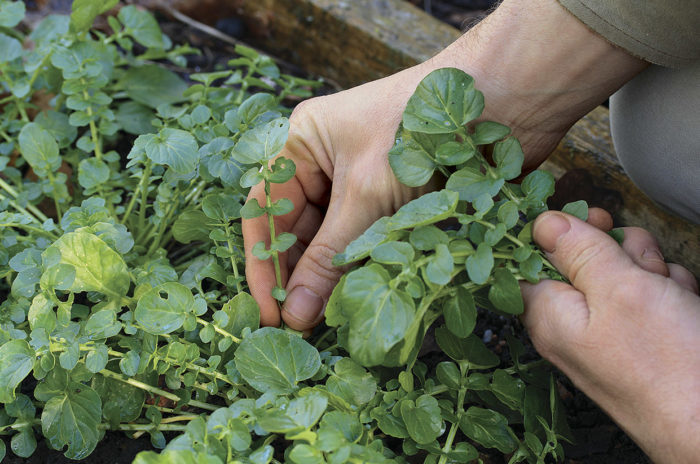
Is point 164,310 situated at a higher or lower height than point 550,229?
lower

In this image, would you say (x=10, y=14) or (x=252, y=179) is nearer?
(x=252, y=179)

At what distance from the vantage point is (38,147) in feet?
5.18

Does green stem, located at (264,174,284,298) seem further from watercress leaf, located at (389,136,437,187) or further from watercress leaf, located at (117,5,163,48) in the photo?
watercress leaf, located at (117,5,163,48)

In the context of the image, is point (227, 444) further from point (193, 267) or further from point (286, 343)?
point (193, 267)

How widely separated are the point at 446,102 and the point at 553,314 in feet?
1.21

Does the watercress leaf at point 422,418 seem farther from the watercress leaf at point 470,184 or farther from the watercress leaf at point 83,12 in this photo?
the watercress leaf at point 83,12

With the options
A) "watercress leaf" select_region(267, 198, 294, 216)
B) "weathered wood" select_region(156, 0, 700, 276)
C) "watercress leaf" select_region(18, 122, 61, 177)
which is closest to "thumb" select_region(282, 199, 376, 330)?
"watercress leaf" select_region(267, 198, 294, 216)

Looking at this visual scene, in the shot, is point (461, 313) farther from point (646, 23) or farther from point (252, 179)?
point (646, 23)

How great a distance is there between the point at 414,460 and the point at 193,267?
1.86ft

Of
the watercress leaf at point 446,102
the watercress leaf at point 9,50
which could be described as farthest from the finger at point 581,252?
the watercress leaf at point 9,50

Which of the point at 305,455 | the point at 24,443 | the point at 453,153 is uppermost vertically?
the point at 453,153

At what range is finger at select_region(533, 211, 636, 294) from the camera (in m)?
1.05

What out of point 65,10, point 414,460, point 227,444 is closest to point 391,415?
point 414,460

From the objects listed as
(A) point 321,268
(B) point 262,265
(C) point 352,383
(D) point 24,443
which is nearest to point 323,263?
(A) point 321,268
